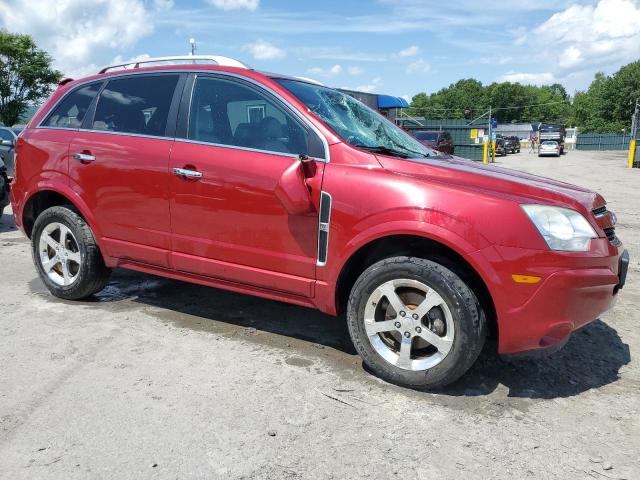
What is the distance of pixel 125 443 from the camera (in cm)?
254

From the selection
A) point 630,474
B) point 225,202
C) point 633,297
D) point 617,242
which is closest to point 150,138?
point 225,202

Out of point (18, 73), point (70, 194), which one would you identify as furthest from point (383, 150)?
point (18, 73)

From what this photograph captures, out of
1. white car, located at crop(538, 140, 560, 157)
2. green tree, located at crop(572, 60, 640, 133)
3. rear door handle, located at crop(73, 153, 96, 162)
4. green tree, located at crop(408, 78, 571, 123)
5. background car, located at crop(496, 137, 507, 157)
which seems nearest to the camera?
rear door handle, located at crop(73, 153, 96, 162)

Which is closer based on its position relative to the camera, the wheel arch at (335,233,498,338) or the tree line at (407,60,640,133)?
the wheel arch at (335,233,498,338)

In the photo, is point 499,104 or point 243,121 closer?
point 243,121

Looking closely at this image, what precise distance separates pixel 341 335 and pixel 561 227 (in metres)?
1.75

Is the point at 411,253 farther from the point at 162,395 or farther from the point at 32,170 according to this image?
the point at 32,170

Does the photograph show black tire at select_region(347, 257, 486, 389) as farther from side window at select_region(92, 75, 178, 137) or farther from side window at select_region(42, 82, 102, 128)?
side window at select_region(42, 82, 102, 128)

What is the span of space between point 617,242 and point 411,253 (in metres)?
1.25

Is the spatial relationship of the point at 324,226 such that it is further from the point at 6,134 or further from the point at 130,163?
the point at 6,134

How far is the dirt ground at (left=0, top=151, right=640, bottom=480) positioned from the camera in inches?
95.1

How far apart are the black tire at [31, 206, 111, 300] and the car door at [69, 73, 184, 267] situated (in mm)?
186

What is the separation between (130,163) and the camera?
3906 millimetres

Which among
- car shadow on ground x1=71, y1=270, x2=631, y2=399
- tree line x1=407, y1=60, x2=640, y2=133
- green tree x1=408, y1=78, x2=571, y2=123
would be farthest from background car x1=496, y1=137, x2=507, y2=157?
green tree x1=408, y1=78, x2=571, y2=123
